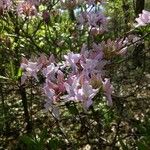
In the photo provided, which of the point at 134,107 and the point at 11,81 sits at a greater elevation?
the point at 11,81

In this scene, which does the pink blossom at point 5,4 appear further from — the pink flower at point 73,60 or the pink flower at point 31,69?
the pink flower at point 73,60

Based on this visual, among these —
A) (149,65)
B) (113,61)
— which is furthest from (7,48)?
(149,65)

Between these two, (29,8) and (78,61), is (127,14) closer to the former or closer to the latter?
(29,8)

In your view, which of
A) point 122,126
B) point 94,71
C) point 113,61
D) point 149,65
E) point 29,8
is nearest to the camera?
point 94,71

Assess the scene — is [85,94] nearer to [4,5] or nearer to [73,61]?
[73,61]

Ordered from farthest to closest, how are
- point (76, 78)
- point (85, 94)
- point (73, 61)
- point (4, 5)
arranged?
point (4, 5)
point (73, 61)
point (76, 78)
point (85, 94)

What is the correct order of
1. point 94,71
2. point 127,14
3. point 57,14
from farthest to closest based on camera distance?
point 127,14 → point 57,14 → point 94,71

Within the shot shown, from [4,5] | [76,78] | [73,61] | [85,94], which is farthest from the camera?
[4,5]

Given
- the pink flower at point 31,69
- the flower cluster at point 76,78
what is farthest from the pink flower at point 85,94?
the pink flower at point 31,69

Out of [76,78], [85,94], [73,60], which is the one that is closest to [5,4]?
[73,60]
